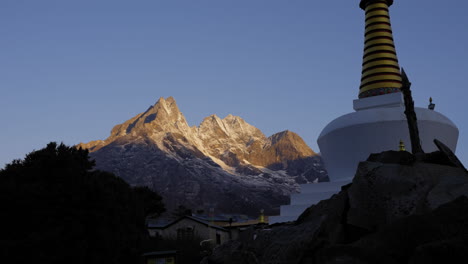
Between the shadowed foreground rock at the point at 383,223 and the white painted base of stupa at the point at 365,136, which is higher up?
the white painted base of stupa at the point at 365,136

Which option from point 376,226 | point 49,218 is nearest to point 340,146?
point 49,218

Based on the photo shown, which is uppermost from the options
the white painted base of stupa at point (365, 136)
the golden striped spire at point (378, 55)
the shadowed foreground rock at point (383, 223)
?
the golden striped spire at point (378, 55)

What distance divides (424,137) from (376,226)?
22.4 m

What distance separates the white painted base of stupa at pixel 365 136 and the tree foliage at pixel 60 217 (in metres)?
12.6

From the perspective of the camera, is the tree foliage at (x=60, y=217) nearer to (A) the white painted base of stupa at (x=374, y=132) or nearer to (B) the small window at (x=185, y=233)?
(A) the white painted base of stupa at (x=374, y=132)

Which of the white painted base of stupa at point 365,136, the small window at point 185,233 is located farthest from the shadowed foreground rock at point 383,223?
the small window at point 185,233

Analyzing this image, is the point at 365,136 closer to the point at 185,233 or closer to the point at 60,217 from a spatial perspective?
the point at 60,217

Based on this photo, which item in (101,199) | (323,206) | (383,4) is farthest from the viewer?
(383,4)

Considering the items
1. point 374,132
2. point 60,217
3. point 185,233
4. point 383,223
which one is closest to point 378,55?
point 374,132

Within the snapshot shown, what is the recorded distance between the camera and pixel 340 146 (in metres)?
33.2

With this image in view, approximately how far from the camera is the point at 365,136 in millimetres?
32031

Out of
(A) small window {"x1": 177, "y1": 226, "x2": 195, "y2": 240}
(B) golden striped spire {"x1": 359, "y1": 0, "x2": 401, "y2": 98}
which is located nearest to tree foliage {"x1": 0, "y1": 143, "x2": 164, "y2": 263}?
(B) golden striped spire {"x1": 359, "y1": 0, "x2": 401, "y2": 98}

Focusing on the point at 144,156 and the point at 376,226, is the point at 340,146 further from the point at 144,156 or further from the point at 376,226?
the point at 144,156

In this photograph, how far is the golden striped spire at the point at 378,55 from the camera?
34.6 metres
